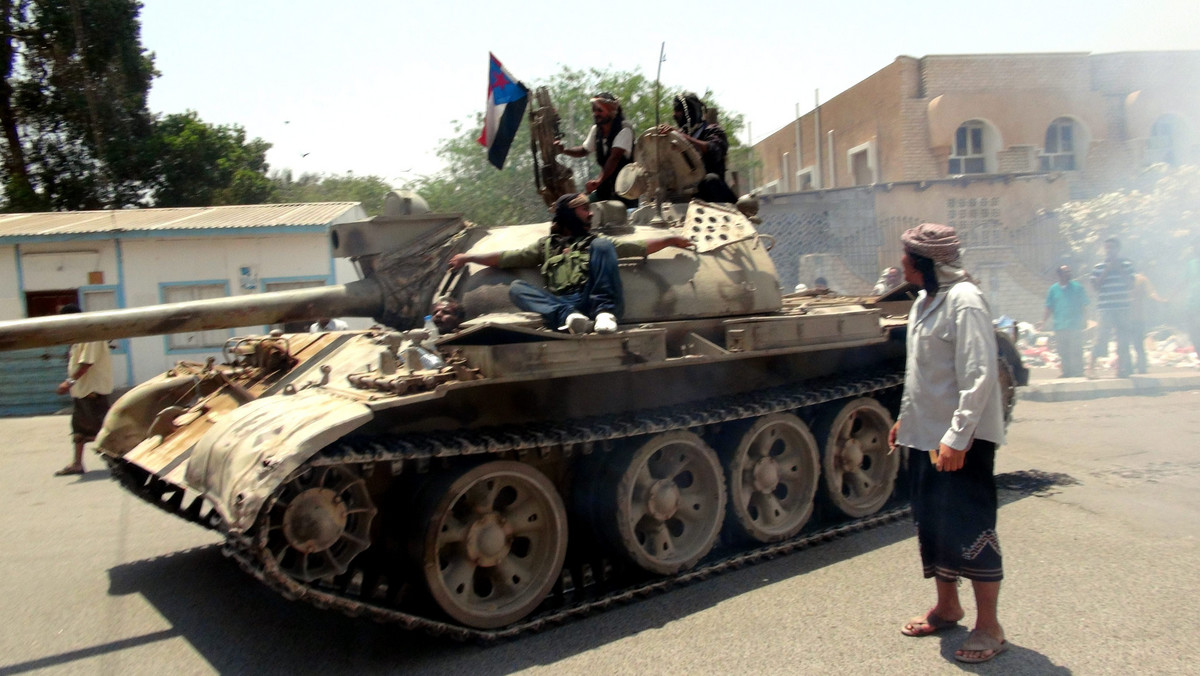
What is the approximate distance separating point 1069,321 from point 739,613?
10.2 meters

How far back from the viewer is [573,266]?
6020 mm

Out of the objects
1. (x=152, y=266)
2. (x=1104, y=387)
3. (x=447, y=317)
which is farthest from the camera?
(x=152, y=266)

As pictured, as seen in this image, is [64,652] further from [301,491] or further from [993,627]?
[993,627]

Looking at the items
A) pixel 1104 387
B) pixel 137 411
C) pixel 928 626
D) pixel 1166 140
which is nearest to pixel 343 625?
pixel 137 411

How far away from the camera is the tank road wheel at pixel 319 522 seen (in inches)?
182

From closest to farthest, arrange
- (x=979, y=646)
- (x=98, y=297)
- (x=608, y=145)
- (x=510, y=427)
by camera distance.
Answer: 1. (x=979, y=646)
2. (x=510, y=427)
3. (x=608, y=145)
4. (x=98, y=297)

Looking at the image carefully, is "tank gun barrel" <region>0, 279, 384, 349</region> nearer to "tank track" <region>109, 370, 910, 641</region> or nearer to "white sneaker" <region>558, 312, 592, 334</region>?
"tank track" <region>109, 370, 910, 641</region>

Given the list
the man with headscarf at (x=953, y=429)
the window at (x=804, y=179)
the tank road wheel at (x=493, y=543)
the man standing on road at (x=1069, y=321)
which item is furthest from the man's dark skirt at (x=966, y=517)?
the window at (x=804, y=179)

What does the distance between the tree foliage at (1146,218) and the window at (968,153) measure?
16.1ft

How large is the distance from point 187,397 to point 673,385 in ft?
12.2

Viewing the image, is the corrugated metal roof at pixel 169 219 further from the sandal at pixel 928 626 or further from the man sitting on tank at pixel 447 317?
the sandal at pixel 928 626

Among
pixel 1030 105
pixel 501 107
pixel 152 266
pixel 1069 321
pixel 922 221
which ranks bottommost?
pixel 1069 321

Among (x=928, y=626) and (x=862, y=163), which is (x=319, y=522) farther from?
(x=862, y=163)

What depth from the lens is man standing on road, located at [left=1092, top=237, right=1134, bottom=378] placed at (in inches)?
522
